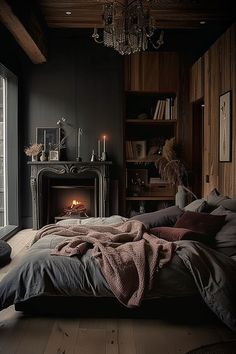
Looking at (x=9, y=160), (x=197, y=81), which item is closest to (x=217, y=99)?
(x=197, y=81)

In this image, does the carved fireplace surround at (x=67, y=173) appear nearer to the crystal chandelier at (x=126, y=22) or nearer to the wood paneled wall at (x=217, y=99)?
the wood paneled wall at (x=217, y=99)

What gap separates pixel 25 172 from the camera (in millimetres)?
6852

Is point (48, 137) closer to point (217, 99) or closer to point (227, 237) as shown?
point (217, 99)

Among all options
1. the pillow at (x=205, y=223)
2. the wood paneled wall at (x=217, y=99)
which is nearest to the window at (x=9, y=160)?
the wood paneled wall at (x=217, y=99)

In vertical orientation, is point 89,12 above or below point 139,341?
above

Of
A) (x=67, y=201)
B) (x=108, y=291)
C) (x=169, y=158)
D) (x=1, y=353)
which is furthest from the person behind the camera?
(x=67, y=201)

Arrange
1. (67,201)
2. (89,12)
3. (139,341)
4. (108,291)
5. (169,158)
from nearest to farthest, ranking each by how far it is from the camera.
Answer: (139,341), (108,291), (89,12), (169,158), (67,201)

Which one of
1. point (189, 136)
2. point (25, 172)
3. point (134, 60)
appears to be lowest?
point (25, 172)

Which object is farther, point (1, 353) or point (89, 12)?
point (89, 12)

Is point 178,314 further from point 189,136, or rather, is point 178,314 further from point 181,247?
point 189,136

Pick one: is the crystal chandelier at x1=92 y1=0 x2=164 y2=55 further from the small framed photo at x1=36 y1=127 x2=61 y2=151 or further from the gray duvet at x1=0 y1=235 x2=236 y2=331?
the small framed photo at x1=36 y1=127 x2=61 y2=151

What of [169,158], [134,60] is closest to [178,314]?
[169,158]

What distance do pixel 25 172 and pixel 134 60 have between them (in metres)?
2.55

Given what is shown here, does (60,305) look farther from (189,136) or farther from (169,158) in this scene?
(189,136)
